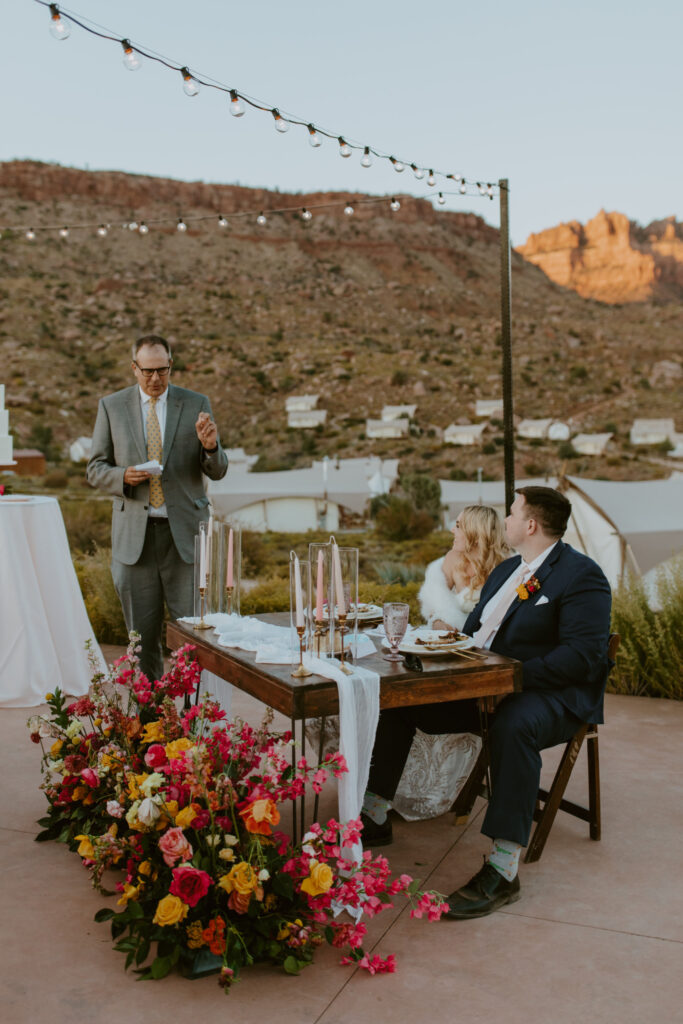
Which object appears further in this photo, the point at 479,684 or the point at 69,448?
the point at 69,448

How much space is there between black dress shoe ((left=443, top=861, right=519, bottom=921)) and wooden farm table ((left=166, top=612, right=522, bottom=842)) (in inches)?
16.9

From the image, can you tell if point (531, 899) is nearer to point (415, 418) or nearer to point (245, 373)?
point (415, 418)

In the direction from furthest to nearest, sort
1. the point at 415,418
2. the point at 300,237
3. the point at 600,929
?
1. the point at 300,237
2. the point at 415,418
3. the point at 600,929

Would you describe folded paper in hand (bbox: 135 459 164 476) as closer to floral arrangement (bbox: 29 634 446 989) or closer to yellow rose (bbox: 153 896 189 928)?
floral arrangement (bbox: 29 634 446 989)

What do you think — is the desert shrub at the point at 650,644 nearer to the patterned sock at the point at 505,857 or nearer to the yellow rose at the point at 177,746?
the patterned sock at the point at 505,857

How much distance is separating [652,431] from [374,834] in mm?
37385

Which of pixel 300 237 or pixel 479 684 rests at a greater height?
→ pixel 300 237

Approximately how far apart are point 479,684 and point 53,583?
280 cm

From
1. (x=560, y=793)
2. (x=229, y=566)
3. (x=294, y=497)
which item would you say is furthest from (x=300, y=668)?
(x=294, y=497)

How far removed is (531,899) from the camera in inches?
96.5

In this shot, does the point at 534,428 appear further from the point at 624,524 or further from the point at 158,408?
the point at 158,408

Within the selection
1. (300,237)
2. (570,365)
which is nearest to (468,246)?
(300,237)

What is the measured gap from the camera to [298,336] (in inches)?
1831

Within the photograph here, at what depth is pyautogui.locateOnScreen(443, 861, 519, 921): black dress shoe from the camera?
7.62 feet
